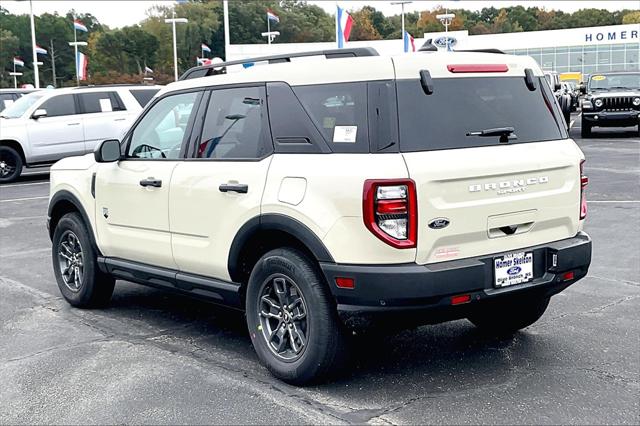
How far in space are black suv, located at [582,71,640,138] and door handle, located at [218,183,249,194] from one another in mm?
19401

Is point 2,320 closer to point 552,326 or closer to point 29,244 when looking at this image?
point 29,244

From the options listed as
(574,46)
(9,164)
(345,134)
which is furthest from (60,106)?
(574,46)

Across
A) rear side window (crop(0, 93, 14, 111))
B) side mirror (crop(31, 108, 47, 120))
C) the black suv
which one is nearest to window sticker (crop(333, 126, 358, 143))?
side mirror (crop(31, 108, 47, 120))

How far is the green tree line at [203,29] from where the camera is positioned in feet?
381

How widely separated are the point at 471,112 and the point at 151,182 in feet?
7.60

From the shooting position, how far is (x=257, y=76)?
4.96 metres

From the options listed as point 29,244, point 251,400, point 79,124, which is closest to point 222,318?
point 251,400

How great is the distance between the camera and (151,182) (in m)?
5.51

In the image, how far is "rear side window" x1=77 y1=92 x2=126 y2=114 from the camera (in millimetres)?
17344

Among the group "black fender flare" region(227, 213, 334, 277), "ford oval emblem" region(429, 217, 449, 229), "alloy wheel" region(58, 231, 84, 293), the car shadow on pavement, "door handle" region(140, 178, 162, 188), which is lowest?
the car shadow on pavement

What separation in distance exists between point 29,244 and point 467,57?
684 cm

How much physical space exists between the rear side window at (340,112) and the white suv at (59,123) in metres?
13.1

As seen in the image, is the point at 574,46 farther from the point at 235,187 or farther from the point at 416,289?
the point at 416,289

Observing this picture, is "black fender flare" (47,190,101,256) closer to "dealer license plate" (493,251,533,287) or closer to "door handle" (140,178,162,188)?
"door handle" (140,178,162,188)
